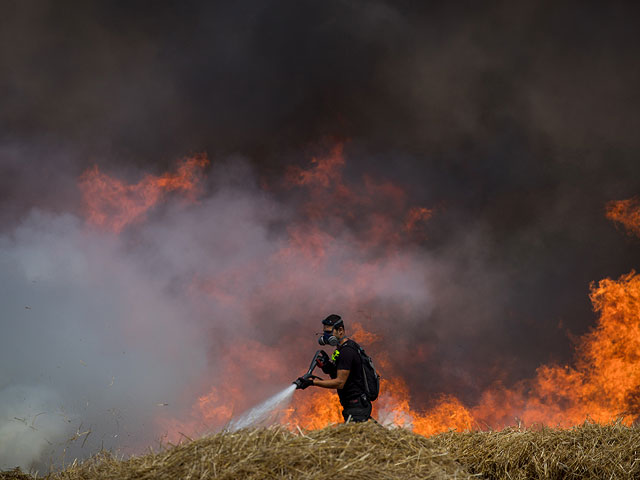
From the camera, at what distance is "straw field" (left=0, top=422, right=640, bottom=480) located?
181 inches

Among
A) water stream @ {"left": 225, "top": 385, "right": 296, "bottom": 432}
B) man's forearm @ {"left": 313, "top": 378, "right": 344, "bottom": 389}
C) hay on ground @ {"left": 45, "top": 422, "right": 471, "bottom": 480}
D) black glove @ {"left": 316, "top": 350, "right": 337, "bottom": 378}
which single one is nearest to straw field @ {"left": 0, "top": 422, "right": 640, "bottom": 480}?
hay on ground @ {"left": 45, "top": 422, "right": 471, "bottom": 480}

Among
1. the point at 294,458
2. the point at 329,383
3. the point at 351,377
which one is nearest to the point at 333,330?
the point at 351,377

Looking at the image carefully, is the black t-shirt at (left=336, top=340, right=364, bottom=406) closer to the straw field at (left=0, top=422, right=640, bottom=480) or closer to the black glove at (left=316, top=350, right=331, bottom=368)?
the black glove at (left=316, top=350, right=331, bottom=368)

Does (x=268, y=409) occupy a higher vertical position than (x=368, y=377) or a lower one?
lower

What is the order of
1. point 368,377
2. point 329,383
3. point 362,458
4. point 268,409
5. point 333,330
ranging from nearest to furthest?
point 362,458 → point 268,409 → point 329,383 → point 368,377 → point 333,330

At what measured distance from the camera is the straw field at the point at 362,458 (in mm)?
4602

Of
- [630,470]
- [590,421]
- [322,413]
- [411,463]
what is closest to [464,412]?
[322,413]

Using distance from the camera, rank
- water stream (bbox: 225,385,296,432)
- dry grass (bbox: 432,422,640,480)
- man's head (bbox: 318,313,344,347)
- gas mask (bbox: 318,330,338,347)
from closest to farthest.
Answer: water stream (bbox: 225,385,296,432)
dry grass (bbox: 432,422,640,480)
gas mask (bbox: 318,330,338,347)
man's head (bbox: 318,313,344,347)

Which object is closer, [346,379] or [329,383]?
[329,383]

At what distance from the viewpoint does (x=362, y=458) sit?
190 inches

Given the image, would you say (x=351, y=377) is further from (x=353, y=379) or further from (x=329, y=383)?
(x=329, y=383)

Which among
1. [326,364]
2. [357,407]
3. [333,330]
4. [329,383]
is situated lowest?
[357,407]

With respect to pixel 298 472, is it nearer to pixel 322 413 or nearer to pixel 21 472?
pixel 21 472

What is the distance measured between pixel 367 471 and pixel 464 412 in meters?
21.4
